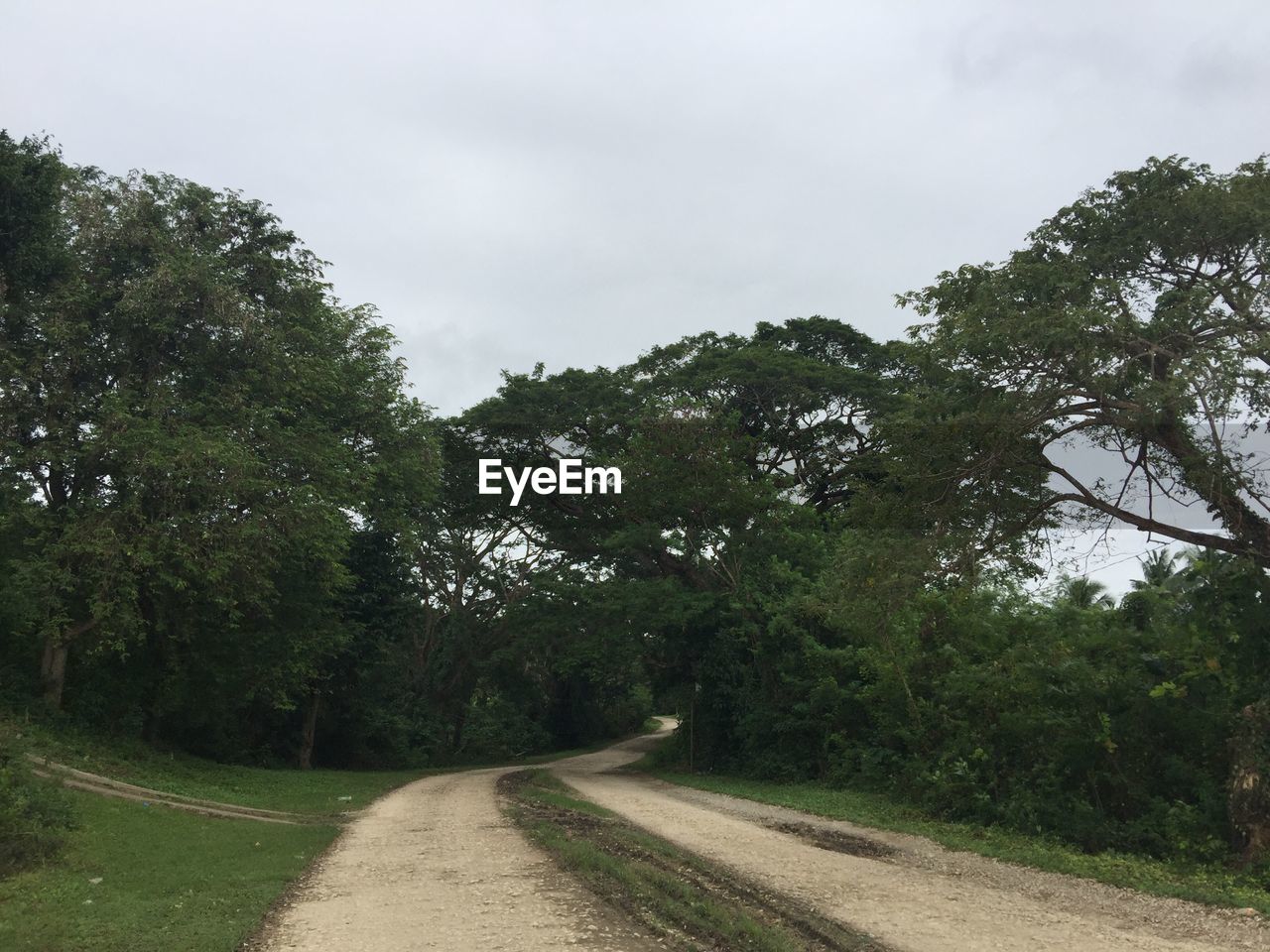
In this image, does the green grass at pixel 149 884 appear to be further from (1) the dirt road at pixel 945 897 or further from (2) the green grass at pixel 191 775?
(1) the dirt road at pixel 945 897

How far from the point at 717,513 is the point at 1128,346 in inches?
623

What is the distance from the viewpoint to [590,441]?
96.2ft

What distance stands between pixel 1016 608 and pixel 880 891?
29.2 ft

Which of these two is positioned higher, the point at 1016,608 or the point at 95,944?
the point at 1016,608

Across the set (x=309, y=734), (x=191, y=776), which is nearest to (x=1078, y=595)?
(x=191, y=776)

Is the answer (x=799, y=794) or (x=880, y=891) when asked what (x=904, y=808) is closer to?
(x=799, y=794)

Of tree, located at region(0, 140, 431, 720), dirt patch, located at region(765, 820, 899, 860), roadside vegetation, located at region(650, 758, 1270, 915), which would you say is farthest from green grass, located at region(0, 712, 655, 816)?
roadside vegetation, located at region(650, 758, 1270, 915)

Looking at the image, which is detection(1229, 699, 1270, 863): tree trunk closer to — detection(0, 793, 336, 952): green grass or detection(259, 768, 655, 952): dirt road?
detection(259, 768, 655, 952): dirt road

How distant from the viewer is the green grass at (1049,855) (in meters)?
9.62

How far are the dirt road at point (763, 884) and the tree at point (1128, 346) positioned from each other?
4.59 meters

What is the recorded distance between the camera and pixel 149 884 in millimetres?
9664

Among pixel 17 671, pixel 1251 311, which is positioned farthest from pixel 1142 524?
pixel 17 671

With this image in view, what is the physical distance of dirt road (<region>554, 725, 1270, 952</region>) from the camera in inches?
297

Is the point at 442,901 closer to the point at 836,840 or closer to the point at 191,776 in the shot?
Answer: the point at 836,840
